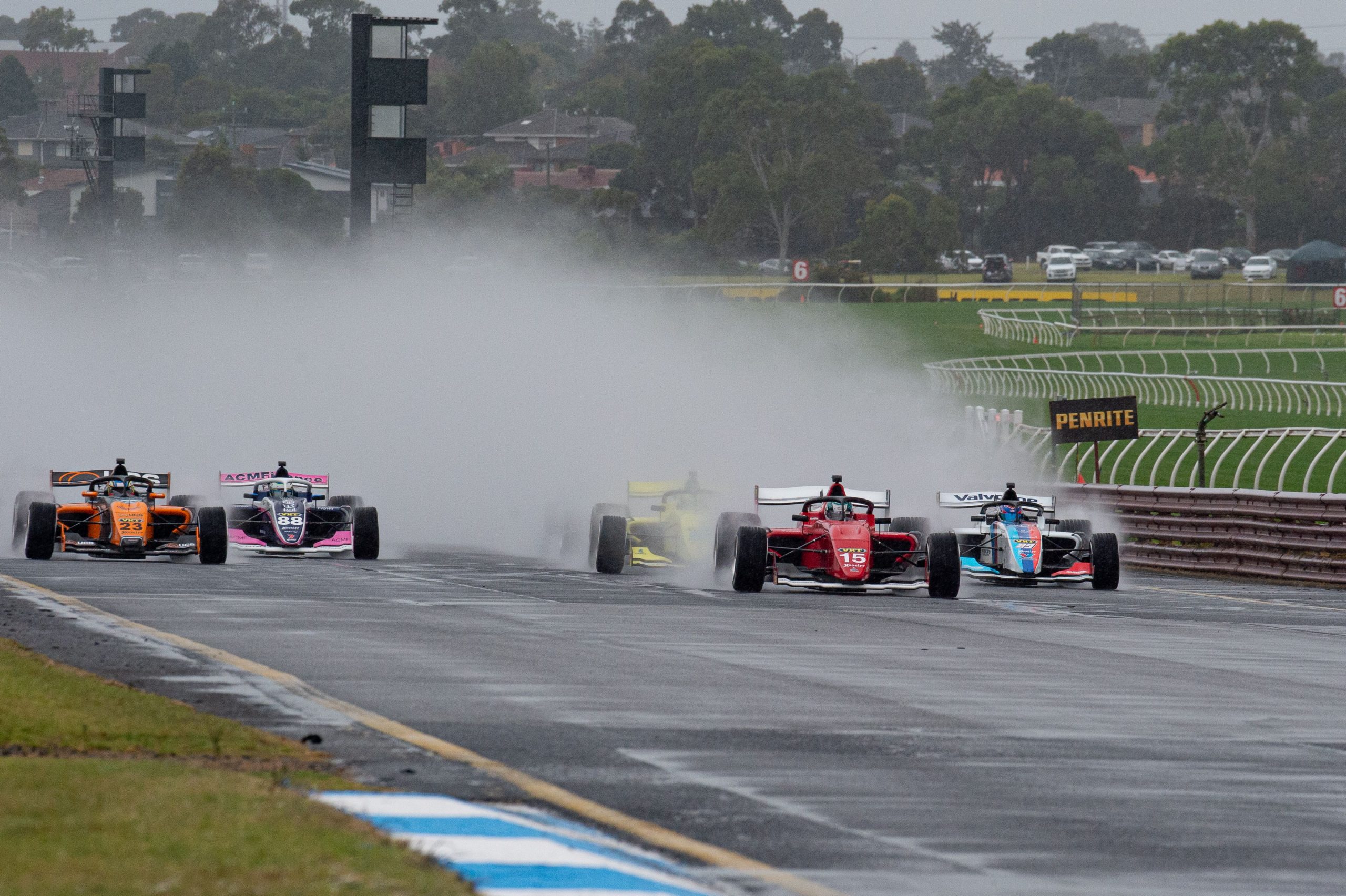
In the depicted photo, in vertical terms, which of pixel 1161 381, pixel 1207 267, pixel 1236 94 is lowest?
pixel 1161 381

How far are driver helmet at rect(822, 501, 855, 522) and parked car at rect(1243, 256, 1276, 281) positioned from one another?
287ft

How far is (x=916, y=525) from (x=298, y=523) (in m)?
7.87

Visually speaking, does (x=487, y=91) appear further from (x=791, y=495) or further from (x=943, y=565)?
(x=943, y=565)

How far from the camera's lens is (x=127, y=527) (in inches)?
940

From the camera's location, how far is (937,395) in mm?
47875

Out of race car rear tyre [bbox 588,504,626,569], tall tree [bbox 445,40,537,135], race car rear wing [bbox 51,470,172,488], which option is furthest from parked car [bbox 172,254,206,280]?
tall tree [bbox 445,40,537,135]

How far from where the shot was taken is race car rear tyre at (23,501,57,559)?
23.2 metres

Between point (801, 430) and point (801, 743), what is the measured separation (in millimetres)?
31215

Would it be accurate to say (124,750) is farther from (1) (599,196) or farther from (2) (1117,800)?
(1) (599,196)

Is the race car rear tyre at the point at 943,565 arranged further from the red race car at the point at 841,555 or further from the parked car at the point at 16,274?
the parked car at the point at 16,274

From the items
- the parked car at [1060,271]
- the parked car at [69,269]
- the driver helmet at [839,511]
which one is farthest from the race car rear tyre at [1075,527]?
the parked car at [1060,271]

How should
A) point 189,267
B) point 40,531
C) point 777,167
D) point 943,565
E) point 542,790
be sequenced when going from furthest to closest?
point 777,167 < point 189,267 < point 40,531 < point 943,565 < point 542,790

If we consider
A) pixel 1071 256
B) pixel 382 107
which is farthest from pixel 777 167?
pixel 382 107

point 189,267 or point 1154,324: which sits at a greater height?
point 189,267
